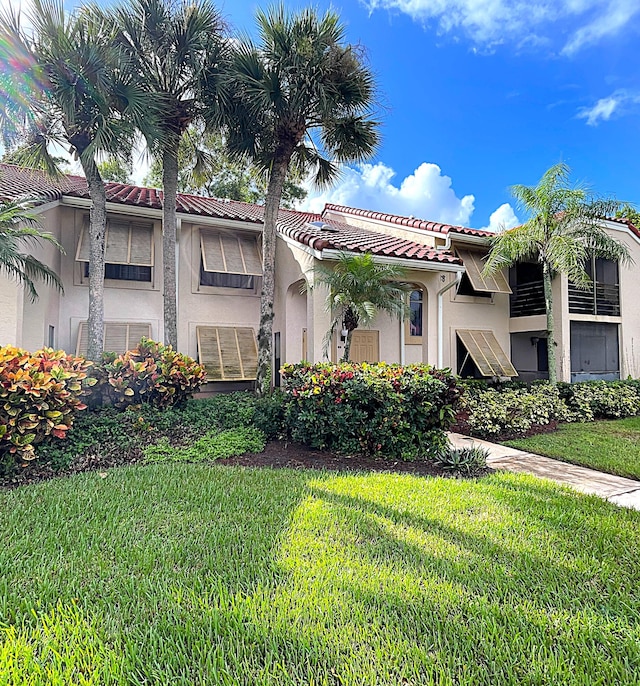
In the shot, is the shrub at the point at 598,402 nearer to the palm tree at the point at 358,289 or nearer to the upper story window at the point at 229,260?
the palm tree at the point at 358,289

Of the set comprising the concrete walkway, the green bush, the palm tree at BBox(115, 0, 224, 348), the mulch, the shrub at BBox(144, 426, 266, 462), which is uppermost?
the palm tree at BBox(115, 0, 224, 348)

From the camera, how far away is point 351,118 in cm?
1163

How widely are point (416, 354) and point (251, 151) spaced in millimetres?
9113

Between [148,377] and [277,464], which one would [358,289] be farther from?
[148,377]

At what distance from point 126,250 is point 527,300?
54.4ft

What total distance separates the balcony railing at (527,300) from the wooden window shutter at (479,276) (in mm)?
1262

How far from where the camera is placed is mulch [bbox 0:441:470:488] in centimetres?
677

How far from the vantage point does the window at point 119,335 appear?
12.8 m

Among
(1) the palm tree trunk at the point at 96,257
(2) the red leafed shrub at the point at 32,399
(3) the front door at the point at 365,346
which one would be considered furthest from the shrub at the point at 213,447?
(3) the front door at the point at 365,346

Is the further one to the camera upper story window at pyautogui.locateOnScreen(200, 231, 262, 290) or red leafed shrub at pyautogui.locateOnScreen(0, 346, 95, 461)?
upper story window at pyautogui.locateOnScreen(200, 231, 262, 290)

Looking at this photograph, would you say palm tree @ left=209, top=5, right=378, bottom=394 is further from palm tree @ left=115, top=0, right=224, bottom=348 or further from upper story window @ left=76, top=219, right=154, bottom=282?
upper story window @ left=76, top=219, right=154, bottom=282

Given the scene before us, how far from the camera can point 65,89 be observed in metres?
9.09

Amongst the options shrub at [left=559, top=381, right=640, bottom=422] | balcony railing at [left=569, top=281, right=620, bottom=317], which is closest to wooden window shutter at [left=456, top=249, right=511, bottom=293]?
balcony railing at [left=569, top=281, right=620, bottom=317]

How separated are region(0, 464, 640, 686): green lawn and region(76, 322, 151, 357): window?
25.6 ft
